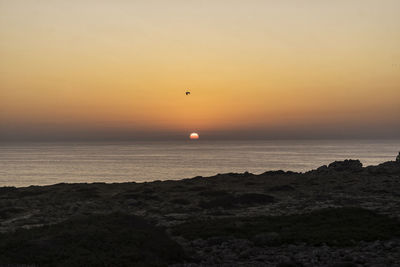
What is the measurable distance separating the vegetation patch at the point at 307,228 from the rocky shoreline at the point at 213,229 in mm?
63

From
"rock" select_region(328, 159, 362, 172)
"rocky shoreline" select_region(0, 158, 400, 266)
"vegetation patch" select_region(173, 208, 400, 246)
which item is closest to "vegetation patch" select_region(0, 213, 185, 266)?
"rocky shoreline" select_region(0, 158, 400, 266)

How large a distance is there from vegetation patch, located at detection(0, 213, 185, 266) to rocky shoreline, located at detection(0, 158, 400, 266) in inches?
1.9

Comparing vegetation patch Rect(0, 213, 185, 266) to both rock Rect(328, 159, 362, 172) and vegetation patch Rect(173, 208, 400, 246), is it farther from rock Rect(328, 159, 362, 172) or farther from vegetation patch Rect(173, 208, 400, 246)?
rock Rect(328, 159, 362, 172)

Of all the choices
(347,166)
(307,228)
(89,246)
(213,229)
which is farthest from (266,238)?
(347,166)

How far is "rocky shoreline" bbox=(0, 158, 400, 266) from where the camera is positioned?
16.6 metres

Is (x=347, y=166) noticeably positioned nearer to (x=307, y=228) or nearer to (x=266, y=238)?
(x=307, y=228)

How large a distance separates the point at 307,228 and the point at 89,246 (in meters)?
13.7

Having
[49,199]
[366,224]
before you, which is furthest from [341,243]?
[49,199]

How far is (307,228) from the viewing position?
23188 mm

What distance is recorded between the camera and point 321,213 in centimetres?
2797

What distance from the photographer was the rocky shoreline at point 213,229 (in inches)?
654

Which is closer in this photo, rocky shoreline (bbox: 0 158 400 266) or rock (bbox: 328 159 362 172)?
rocky shoreline (bbox: 0 158 400 266)

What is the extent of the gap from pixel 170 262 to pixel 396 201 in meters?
25.3

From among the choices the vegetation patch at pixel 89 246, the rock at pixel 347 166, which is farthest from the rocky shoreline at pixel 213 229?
the rock at pixel 347 166
